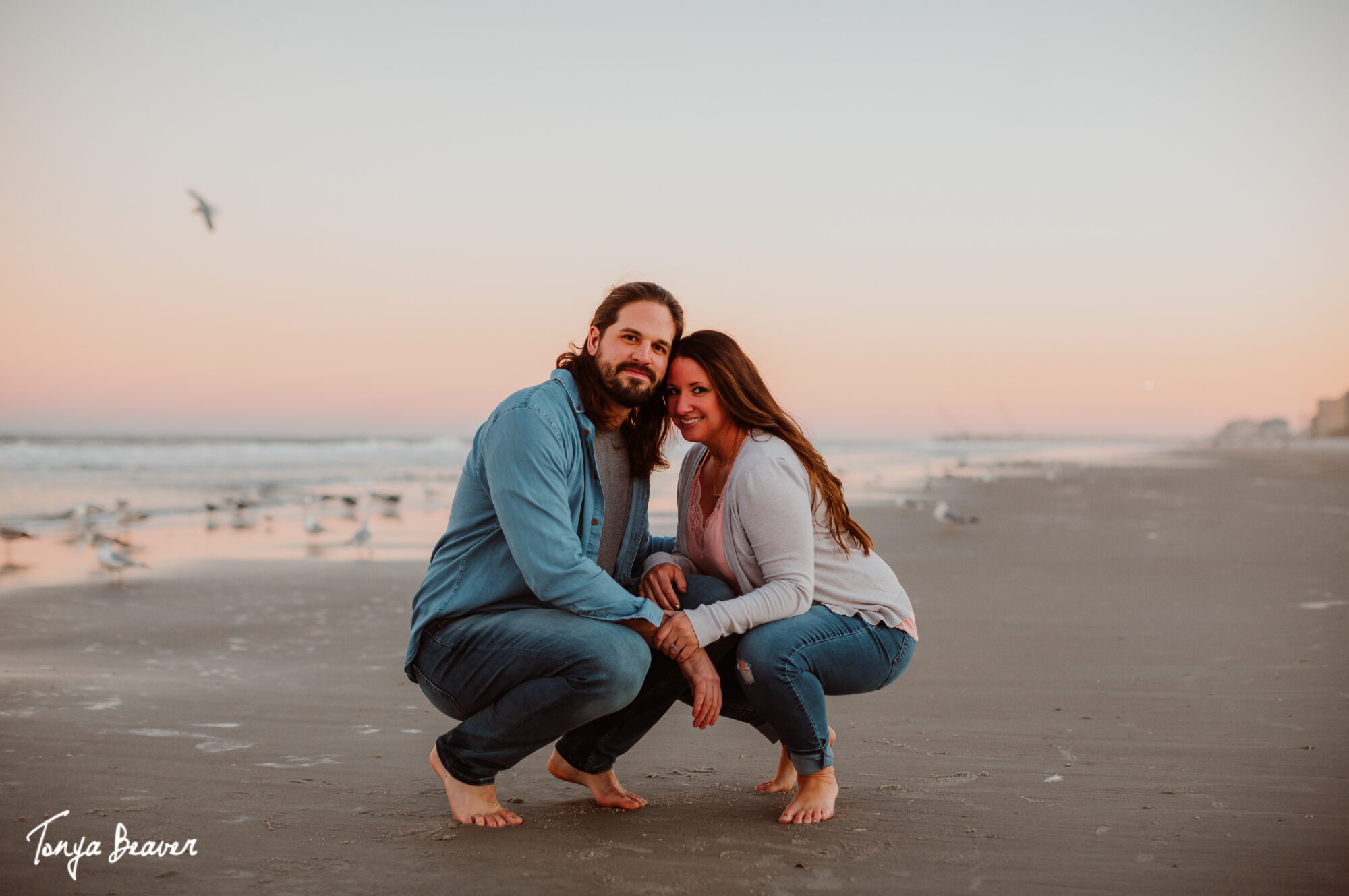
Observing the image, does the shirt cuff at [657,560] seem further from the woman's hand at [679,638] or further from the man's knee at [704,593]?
the woman's hand at [679,638]

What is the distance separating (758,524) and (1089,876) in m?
1.29

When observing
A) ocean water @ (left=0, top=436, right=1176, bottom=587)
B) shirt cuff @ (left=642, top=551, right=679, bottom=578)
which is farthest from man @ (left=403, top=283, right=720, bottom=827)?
ocean water @ (left=0, top=436, right=1176, bottom=587)

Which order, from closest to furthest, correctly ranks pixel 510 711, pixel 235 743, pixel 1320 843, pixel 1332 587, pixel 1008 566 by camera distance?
1. pixel 1320 843
2. pixel 510 711
3. pixel 235 743
4. pixel 1332 587
5. pixel 1008 566

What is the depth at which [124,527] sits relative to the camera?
37.5 feet

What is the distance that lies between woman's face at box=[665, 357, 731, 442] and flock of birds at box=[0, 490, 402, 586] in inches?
258

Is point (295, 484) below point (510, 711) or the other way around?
below

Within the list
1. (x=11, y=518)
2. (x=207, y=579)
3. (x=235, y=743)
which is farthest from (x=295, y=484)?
(x=235, y=743)

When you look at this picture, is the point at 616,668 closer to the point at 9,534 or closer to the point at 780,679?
the point at 780,679

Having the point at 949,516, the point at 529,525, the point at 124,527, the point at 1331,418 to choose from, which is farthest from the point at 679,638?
the point at 1331,418

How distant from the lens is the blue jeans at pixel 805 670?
280 centimetres

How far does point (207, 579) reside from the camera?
26.1ft

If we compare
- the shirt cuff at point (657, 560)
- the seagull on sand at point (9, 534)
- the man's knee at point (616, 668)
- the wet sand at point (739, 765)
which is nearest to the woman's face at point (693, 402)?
the shirt cuff at point (657, 560)

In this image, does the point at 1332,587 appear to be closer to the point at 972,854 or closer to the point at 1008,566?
the point at 1008,566

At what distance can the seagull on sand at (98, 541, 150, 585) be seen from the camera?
25.2ft
